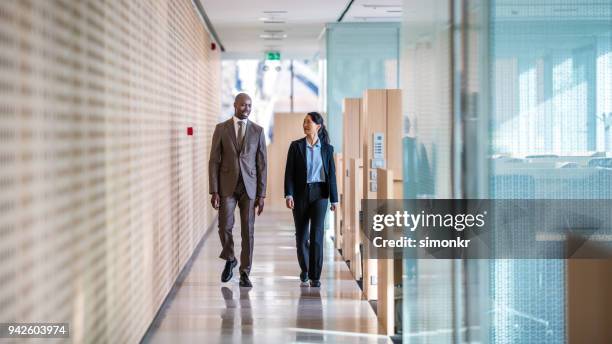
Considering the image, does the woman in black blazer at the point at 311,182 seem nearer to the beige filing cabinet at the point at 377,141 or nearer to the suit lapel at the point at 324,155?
the suit lapel at the point at 324,155

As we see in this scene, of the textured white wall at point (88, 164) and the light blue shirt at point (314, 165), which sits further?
the light blue shirt at point (314, 165)

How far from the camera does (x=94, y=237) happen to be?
162 inches

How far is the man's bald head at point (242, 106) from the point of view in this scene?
24.0 ft

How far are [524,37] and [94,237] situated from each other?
2.11 meters

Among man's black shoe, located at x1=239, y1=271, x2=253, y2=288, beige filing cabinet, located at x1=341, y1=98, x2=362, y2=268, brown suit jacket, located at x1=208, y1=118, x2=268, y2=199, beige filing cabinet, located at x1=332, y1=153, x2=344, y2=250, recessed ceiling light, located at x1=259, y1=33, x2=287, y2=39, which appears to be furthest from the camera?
recessed ceiling light, located at x1=259, y1=33, x2=287, y2=39

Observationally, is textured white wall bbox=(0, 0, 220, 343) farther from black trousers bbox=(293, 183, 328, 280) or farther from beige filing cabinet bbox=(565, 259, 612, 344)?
beige filing cabinet bbox=(565, 259, 612, 344)

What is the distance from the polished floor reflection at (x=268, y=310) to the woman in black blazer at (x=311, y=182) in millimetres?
540

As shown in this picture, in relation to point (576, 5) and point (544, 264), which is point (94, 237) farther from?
point (576, 5)

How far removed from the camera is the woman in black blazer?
7352mm

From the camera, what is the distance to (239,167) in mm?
7281

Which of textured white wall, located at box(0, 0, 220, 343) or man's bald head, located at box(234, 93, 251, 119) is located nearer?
textured white wall, located at box(0, 0, 220, 343)

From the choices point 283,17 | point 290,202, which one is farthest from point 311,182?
point 283,17

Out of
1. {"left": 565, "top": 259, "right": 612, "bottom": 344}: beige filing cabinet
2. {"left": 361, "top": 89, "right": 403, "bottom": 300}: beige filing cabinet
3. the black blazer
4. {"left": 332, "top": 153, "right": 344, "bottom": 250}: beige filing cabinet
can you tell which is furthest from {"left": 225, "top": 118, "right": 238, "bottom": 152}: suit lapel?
{"left": 565, "top": 259, "right": 612, "bottom": 344}: beige filing cabinet

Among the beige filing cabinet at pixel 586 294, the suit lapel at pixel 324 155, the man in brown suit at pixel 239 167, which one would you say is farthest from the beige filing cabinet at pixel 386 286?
the beige filing cabinet at pixel 586 294
